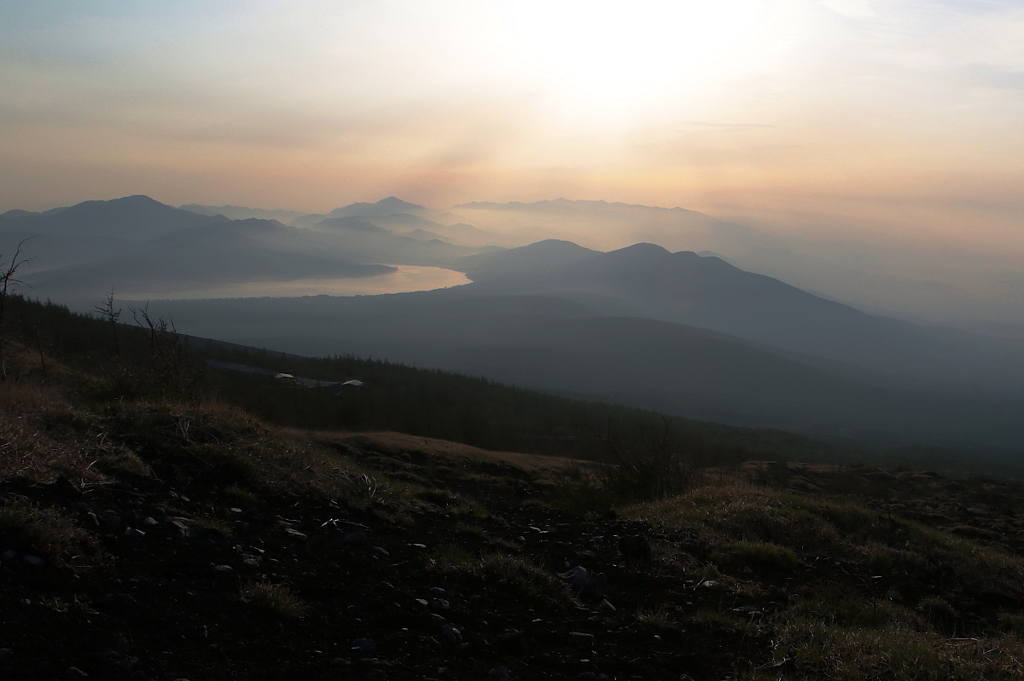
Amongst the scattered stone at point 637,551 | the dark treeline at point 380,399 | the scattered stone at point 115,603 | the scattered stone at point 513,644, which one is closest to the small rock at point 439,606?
the scattered stone at point 513,644

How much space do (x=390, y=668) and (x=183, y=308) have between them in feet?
727

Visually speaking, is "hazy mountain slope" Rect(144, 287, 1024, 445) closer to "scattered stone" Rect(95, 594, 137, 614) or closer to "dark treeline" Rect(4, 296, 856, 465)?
"dark treeline" Rect(4, 296, 856, 465)

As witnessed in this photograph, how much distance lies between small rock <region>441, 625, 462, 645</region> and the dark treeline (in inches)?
262

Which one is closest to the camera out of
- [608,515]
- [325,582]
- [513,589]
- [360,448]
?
[325,582]

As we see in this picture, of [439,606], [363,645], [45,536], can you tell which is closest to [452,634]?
[439,606]

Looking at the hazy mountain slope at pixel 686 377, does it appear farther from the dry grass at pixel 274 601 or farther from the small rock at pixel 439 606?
the dry grass at pixel 274 601

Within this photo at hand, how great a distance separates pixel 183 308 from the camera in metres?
200

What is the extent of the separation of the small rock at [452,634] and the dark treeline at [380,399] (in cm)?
666

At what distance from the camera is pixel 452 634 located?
4.39m

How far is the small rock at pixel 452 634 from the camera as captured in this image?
14.2 feet

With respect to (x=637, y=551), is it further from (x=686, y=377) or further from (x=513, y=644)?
(x=686, y=377)

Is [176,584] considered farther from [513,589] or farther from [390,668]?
[513,589]

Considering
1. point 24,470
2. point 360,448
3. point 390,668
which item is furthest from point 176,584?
point 360,448

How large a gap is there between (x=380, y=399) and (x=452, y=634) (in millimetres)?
28955
